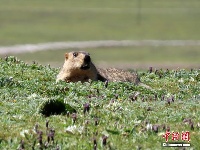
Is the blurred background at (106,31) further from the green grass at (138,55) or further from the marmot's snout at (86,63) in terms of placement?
the marmot's snout at (86,63)

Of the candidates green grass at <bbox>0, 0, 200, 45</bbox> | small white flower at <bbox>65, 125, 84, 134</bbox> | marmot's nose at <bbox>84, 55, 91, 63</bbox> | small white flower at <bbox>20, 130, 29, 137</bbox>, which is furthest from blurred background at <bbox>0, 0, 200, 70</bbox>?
small white flower at <bbox>20, 130, 29, 137</bbox>

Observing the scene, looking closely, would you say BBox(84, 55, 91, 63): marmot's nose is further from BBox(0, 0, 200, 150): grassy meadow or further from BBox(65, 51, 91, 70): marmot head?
BBox(0, 0, 200, 150): grassy meadow

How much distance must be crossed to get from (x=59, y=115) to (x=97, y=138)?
145 cm

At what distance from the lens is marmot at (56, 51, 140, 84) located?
740 inches

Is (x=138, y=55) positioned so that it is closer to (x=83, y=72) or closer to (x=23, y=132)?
(x=83, y=72)

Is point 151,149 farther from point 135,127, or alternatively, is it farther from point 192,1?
point 192,1

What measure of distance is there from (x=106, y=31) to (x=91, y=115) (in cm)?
9787

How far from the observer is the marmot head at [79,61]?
18914 mm

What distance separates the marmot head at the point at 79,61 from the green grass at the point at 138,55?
60.5 meters

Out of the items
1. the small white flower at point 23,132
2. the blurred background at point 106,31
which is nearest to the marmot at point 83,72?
the small white flower at point 23,132


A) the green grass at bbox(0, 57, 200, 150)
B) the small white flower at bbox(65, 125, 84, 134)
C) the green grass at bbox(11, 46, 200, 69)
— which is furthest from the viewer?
the green grass at bbox(11, 46, 200, 69)

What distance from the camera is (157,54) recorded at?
92.8m

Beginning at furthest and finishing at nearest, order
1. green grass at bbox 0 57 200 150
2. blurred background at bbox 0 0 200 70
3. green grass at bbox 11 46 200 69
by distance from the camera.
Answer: blurred background at bbox 0 0 200 70, green grass at bbox 11 46 200 69, green grass at bbox 0 57 200 150

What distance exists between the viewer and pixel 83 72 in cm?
1886
